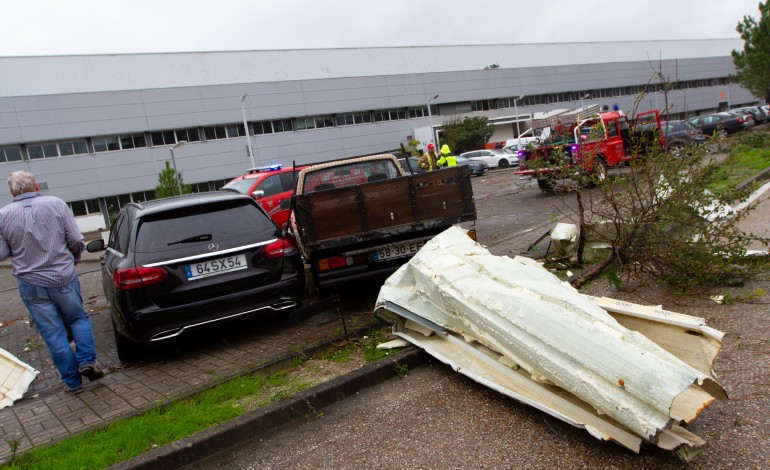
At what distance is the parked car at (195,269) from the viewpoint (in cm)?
473

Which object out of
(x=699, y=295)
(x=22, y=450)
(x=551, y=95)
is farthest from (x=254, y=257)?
(x=551, y=95)

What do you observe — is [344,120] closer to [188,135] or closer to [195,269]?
[188,135]

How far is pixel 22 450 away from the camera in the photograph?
3566 mm

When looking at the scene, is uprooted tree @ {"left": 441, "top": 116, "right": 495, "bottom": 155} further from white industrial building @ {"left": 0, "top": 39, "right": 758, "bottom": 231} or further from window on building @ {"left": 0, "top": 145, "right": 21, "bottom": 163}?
window on building @ {"left": 0, "top": 145, "right": 21, "bottom": 163}

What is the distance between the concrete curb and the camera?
3281 mm

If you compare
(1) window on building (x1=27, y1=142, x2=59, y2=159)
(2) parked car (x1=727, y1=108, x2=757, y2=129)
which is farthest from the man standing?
(1) window on building (x1=27, y1=142, x2=59, y2=159)

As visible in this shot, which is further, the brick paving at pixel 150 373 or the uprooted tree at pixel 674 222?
the uprooted tree at pixel 674 222

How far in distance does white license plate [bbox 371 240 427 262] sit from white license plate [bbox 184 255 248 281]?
1.46 m

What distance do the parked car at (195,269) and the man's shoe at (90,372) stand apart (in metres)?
0.37

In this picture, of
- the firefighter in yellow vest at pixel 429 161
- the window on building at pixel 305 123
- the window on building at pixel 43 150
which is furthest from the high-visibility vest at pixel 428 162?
the window on building at pixel 305 123

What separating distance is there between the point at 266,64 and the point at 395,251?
159ft

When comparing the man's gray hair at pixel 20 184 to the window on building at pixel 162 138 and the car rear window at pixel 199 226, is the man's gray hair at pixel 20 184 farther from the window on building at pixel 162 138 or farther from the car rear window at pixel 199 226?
the window on building at pixel 162 138

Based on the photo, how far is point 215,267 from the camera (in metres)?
4.96

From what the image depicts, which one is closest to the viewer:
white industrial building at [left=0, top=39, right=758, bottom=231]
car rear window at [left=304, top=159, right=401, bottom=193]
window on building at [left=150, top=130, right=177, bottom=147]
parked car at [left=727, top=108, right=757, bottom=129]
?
car rear window at [left=304, top=159, right=401, bottom=193]
